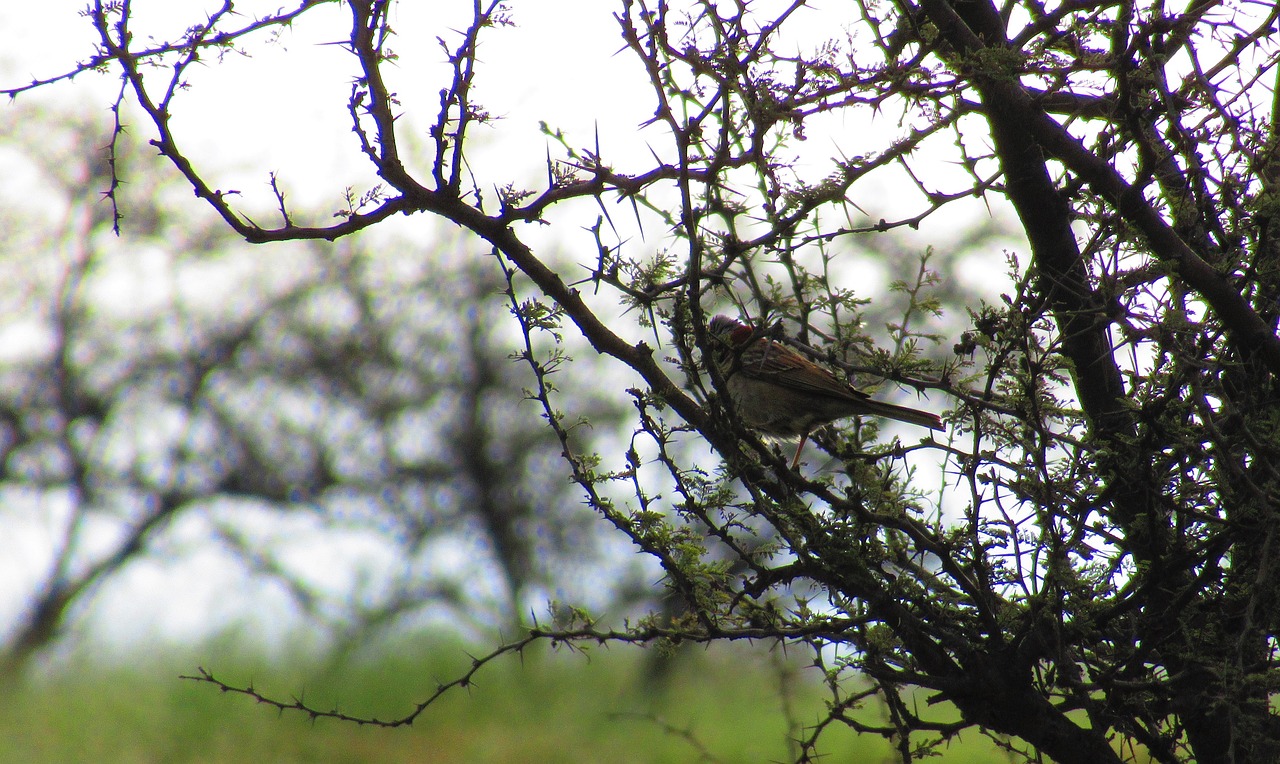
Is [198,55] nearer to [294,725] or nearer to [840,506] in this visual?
[840,506]

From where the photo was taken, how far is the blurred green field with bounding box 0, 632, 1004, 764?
595 cm

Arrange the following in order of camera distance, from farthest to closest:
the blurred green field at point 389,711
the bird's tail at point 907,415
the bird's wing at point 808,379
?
the blurred green field at point 389,711 < the bird's wing at point 808,379 < the bird's tail at point 907,415

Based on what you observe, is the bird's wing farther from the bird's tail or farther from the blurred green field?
the blurred green field

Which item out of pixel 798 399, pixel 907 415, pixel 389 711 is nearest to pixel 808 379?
pixel 798 399

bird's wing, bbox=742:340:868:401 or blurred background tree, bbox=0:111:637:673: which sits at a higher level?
blurred background tree, bbox=0:111:637:673

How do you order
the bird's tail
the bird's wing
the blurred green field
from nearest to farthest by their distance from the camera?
the bird's tail, the bird's wing, the blurred green field

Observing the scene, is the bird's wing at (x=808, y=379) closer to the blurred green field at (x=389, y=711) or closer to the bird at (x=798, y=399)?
the bird at (x=798, y=399)

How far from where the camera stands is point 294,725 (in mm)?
6453

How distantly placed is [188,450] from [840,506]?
10.9 meters

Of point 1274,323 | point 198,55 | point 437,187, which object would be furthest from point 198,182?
point 1274,323

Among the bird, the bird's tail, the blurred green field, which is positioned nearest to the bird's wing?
the bird

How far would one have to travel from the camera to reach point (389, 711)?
616 cm

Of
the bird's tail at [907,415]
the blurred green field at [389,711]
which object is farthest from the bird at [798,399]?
the blurred green field at [389,711]

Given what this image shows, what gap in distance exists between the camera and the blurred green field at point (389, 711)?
5945 mm
